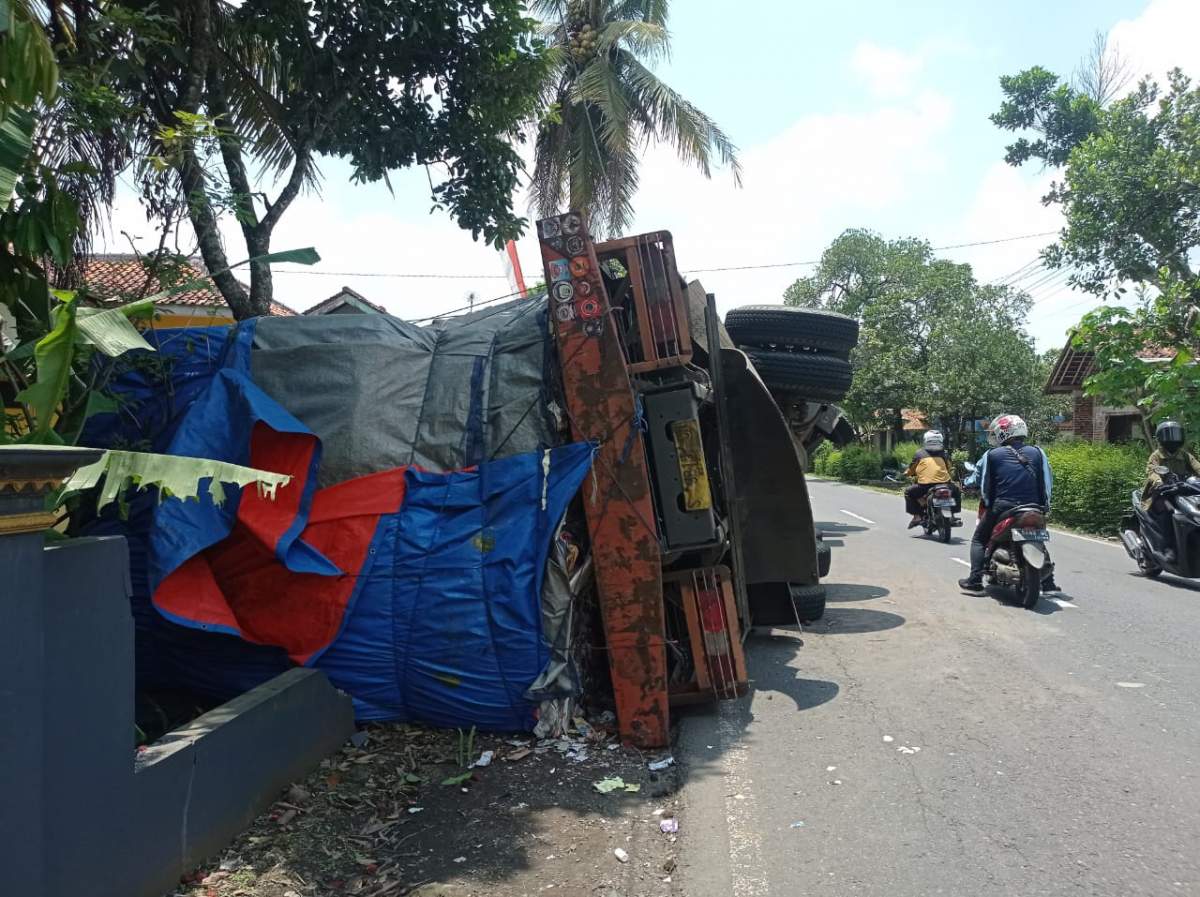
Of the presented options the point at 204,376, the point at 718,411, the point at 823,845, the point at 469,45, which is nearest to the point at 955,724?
the point at 823,845

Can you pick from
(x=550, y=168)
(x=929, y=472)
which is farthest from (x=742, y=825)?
(x=550, y=168)

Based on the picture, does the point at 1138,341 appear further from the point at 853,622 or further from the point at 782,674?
the point at 782,674

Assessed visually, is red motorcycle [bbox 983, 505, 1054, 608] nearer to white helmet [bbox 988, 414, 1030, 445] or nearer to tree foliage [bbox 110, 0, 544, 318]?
white helmet [bbox 988, 414, 1030, 445]

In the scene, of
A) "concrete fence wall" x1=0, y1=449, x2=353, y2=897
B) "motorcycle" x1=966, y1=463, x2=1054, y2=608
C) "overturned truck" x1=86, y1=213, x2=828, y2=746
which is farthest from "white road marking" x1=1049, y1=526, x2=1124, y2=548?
"concrete fence wall" x1=0, y1=449, x2=353, y2=897

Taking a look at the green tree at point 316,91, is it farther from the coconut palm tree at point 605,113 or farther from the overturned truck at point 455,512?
the coconut palm tree at point 605,113

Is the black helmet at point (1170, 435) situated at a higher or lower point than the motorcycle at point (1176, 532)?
higher

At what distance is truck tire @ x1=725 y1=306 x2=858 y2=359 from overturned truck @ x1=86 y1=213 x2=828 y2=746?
2.17 metres

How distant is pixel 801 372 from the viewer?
7.51 metres

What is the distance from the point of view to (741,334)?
773 cm

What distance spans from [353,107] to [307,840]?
22.9ft

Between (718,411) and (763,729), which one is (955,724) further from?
(718,411)

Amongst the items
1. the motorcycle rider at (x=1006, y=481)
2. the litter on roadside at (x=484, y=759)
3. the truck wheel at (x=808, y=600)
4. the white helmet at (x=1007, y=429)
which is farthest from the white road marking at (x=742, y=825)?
the white helmet at (x=1007, y=429)

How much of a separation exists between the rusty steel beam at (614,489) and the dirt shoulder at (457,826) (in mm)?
329

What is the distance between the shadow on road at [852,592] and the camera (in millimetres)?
9211
